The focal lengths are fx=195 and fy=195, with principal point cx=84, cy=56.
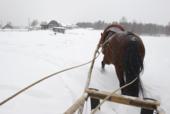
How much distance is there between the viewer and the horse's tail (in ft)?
11.2

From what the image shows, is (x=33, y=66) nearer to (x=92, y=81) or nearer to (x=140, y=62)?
Answer: (x=92, y=81)

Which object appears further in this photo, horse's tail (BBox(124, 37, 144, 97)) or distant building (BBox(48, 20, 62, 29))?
distant building (BBox(48, 20, 62, 29))

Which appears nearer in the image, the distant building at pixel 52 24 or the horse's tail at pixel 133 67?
the horse's tail at pixel 133 67

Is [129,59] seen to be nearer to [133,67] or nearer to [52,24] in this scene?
[133,67]

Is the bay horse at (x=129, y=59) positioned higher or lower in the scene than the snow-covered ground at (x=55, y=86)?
higher


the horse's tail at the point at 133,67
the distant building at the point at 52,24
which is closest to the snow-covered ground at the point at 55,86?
the horse's tail at the point at 133,67

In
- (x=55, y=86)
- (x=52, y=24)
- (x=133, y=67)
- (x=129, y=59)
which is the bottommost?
(x=55, y=86)

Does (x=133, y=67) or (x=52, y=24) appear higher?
(x=52, y=24)

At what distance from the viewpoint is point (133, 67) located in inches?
135

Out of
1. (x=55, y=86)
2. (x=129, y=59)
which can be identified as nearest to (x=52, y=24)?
(x=55, y=86)

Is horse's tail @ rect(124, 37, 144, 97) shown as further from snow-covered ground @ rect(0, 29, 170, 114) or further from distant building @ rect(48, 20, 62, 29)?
distant building @ rect(48, 20, 62, 29)

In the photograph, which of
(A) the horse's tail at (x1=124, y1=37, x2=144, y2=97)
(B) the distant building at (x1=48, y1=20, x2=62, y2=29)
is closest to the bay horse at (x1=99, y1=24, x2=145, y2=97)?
(A) the horse's tail at (x1=124, y1=37, x2=144, y2=97)

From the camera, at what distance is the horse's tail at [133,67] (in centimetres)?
340

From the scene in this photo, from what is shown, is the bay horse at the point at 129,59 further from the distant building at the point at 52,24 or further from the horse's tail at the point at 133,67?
the distant building at the point at 52,24
